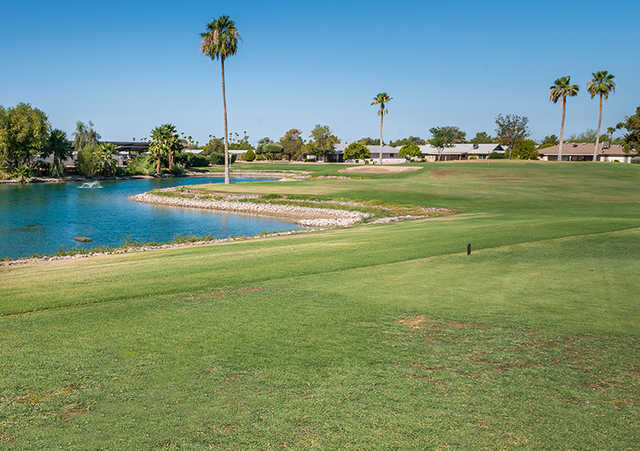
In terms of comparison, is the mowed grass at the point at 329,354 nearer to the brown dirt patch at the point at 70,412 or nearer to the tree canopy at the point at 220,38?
the brown dirt patch at the point at 70,412

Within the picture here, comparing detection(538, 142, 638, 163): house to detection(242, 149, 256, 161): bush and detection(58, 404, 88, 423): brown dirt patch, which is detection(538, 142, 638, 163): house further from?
detection(58, 404, 88, 423): brown dirt patch

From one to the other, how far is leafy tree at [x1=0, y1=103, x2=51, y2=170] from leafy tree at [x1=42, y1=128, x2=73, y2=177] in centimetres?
100

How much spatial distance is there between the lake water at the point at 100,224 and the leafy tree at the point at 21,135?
3314cm

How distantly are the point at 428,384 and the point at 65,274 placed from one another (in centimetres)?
1105

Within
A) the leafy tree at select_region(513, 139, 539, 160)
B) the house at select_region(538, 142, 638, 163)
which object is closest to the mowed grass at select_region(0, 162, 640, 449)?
the leafy tree at select_region(513, 139, 539, 160)

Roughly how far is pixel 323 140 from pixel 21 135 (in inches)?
3783

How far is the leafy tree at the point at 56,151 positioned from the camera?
88.4 meters

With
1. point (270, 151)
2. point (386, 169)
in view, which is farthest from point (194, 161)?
point (386, 169)

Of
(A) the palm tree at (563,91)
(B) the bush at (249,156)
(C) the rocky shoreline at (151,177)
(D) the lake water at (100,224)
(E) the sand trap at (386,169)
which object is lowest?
(D) the lake water at (100,224)

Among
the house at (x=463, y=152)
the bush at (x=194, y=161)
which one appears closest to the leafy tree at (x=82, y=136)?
the bush at (x=194, y=161)

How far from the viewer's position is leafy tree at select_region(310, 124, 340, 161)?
6058 inches

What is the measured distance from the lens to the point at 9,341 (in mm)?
7184

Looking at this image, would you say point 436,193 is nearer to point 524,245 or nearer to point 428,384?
point 524,245

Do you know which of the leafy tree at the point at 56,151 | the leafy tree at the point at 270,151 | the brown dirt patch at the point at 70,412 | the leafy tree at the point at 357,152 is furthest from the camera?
the leafy tree at the point at 270,151
